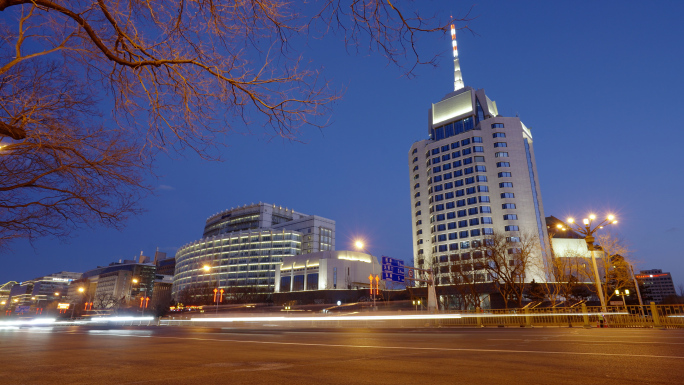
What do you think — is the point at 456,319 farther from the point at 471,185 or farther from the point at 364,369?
the point at 471,185

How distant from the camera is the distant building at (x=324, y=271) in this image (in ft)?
354

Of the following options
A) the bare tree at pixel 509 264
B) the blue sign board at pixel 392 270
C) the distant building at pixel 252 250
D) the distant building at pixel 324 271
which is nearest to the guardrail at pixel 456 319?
the blue sign board at pixel 392 270

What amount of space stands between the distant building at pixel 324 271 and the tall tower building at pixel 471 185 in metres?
18.3

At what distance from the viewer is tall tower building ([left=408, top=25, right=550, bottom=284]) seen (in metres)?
92.6

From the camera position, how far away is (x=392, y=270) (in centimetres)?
3706

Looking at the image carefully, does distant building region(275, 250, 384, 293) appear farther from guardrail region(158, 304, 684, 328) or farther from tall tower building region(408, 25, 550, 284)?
guardrail region(158, 304, 684, 328)

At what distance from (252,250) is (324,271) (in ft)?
141

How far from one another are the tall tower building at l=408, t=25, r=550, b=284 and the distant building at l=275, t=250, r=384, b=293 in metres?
18.3

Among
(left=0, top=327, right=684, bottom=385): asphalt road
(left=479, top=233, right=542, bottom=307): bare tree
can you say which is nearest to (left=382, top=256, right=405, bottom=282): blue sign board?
(left=479, top=233, right=542, bottom=307): bare tree

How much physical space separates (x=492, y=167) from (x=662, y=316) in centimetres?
7872

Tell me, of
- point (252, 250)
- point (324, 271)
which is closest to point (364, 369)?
point (324, 271)

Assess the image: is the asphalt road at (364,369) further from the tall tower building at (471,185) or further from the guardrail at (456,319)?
the tall tower building at (471,185)

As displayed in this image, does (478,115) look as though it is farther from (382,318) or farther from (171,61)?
(171,61)

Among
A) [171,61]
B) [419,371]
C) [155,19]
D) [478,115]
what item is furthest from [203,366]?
[478,115]
